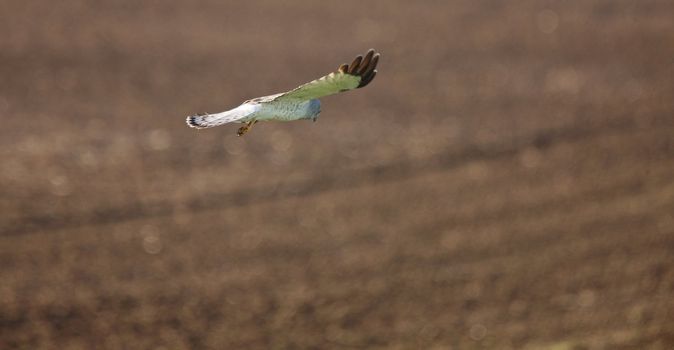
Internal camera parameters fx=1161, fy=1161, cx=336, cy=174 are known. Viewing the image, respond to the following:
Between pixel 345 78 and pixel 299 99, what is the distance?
1.48 feet

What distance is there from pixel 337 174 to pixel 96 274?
3.75 m

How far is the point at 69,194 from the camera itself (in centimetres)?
1438

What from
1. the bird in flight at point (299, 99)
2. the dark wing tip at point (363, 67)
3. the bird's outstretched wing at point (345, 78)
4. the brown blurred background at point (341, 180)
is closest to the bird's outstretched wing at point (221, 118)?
the bird in flight at point (299, 99)

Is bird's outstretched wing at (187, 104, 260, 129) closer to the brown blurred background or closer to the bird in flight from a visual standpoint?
the bird in flight

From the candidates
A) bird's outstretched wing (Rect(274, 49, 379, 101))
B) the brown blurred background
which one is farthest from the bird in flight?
the brown blurred background

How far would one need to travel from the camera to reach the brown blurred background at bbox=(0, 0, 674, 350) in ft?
39.3

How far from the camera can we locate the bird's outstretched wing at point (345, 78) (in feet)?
18.0

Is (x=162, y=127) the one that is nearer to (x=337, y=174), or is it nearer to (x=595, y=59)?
(x=337, y=174)

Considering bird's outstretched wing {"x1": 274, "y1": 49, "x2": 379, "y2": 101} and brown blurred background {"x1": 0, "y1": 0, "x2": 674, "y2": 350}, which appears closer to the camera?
bird's outstretched wing {"x1": 274, "y1": 49, "x2": 379, "y2": 101}

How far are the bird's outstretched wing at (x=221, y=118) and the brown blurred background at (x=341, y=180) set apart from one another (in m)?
5.99

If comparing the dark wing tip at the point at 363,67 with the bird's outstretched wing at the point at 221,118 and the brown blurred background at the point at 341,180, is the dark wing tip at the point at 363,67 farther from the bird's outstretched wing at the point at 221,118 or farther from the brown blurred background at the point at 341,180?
the brown blurred background at the point at 341,180

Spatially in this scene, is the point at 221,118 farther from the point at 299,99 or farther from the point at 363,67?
the point at 363,67

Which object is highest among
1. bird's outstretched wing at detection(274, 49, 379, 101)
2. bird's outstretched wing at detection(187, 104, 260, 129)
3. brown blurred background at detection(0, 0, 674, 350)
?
brown blurred background at detection(0, 0, 674, 350)

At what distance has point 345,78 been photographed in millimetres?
5523
